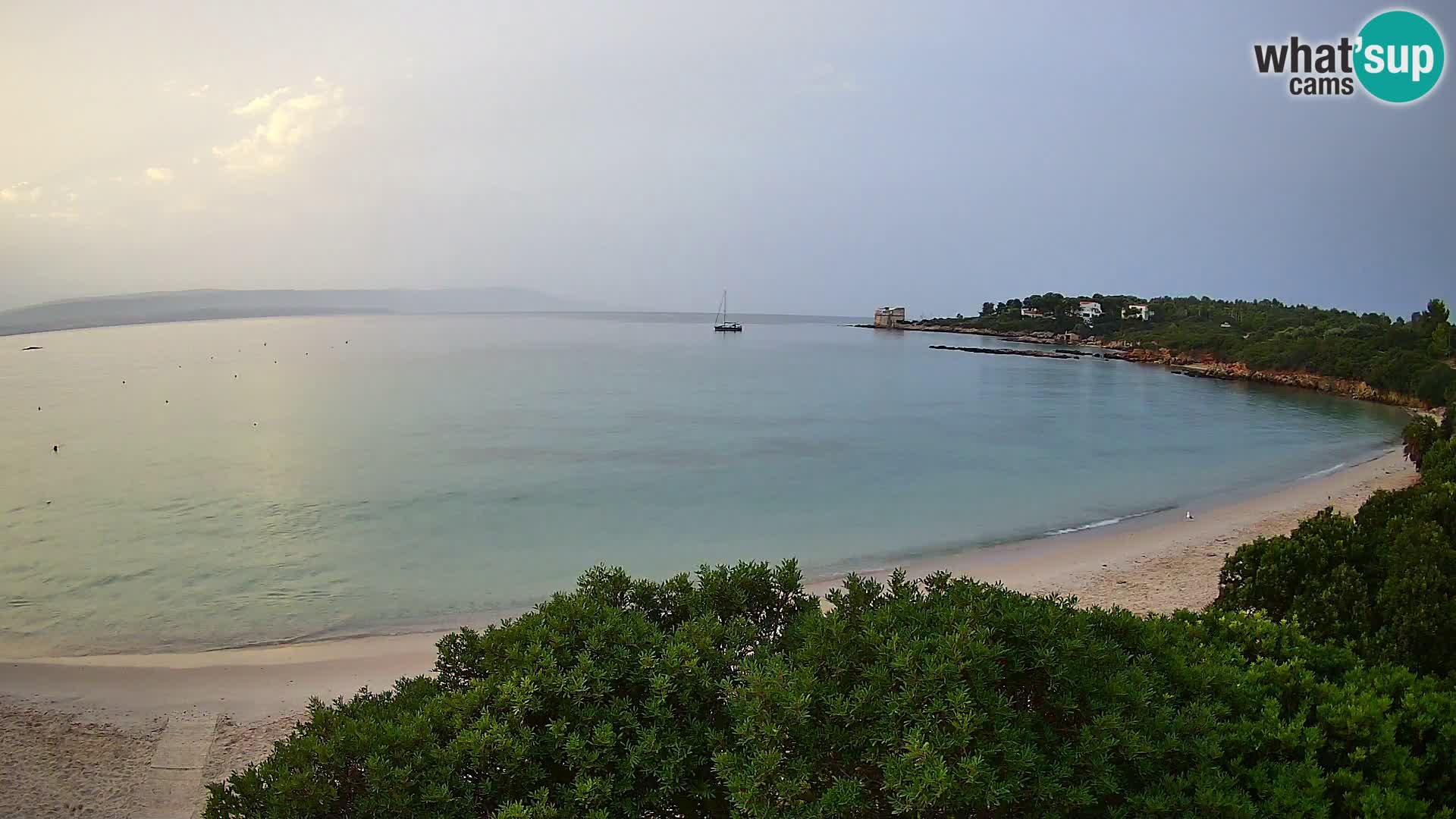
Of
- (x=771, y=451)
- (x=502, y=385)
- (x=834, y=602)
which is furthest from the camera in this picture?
(x=502, y=385)

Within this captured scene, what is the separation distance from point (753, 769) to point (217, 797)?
2.04m

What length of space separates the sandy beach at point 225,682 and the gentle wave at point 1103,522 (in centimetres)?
112

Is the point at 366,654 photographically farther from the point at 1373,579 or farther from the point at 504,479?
the point at 504,479

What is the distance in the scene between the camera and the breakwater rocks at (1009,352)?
8320 cm

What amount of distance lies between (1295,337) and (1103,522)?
54476 millimetres

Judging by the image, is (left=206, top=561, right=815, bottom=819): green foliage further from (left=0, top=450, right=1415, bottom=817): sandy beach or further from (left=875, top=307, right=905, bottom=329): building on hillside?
(left=875, top=307, right=905, bottom=329): building on hillside

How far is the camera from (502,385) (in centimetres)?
4812

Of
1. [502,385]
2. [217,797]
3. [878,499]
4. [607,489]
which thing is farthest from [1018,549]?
[502,385]

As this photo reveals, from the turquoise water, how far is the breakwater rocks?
3229 centimetres

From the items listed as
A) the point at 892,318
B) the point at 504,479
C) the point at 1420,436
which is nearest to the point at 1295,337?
the point at 1420,436

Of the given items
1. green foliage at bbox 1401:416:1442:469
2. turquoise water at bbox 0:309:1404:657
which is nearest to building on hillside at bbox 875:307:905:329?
turquoise water at bbox 0:309:1404:657

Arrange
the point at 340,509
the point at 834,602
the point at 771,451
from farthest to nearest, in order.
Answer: the point at 771,451, the point at 340,509, the point at 834,602

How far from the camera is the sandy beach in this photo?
623 centimetres

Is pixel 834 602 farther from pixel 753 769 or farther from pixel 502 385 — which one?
pixel 502 385
